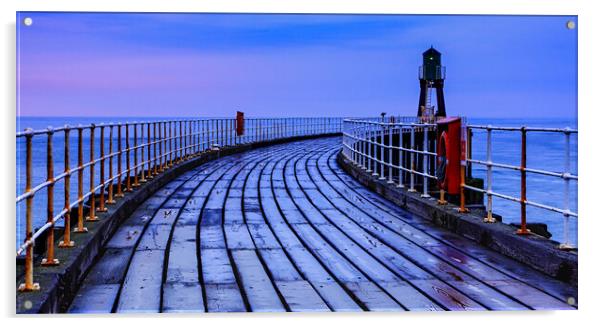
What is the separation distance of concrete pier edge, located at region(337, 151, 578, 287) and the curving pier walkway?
9cm

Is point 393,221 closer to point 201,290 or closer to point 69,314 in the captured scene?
point 201,290

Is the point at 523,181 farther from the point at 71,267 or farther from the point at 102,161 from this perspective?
the point at 102,161

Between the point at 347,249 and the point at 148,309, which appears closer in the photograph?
the point at 148,309

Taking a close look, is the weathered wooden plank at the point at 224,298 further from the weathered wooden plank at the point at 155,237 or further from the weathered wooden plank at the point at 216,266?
the weathered wooden plank at the point at 155,237

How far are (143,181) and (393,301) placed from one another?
6.23m

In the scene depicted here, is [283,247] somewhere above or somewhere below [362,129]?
below

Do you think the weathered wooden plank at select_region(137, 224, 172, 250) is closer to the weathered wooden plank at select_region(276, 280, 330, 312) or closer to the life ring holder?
the weathered wooden plank at select_region(276, 280, 330, 312)

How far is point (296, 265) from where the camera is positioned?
5535mm

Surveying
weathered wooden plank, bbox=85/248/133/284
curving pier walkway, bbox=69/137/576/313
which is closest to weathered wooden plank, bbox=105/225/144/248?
curving pier walkway, bbox=69/137/576/313

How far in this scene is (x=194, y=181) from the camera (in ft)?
39.2

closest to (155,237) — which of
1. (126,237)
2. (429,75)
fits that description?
(126,237)

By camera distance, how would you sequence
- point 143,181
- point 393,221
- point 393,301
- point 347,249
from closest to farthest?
point 393,301 → point 347,249 → point 393,221 → point 143,181

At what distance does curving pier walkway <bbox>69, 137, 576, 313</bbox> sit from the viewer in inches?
180
